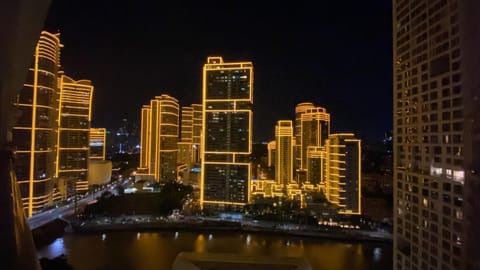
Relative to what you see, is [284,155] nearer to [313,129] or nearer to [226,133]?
[313,129]

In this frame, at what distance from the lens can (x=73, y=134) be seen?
10000mm

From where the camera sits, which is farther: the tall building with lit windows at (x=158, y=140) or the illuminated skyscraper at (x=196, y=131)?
the illuminated skyscraper at (x=196, y=131)

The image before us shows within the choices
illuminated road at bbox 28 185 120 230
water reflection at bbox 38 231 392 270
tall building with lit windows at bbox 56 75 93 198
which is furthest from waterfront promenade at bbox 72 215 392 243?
tall building with lit windows at bbox 56 75 93 198

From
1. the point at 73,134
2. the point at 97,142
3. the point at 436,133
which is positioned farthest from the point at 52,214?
the point at 436,133

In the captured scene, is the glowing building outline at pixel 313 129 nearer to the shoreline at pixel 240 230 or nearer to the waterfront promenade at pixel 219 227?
the waterfront promenade at pixel 219 227

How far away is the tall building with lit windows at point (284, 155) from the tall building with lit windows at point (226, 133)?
1893 mm

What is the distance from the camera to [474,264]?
1484 millimetres

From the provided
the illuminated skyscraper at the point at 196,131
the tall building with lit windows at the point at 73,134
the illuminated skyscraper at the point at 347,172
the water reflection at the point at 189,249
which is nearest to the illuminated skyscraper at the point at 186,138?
the illuminated skyscraper at the point at 196,131

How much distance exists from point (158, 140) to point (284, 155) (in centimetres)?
564

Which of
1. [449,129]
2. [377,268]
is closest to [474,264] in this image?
[449,129]

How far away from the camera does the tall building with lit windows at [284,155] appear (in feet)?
35.7

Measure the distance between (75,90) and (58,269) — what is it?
8.31 m

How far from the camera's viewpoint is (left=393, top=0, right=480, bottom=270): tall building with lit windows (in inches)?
69.6

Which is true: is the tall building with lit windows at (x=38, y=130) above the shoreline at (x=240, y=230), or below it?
above
